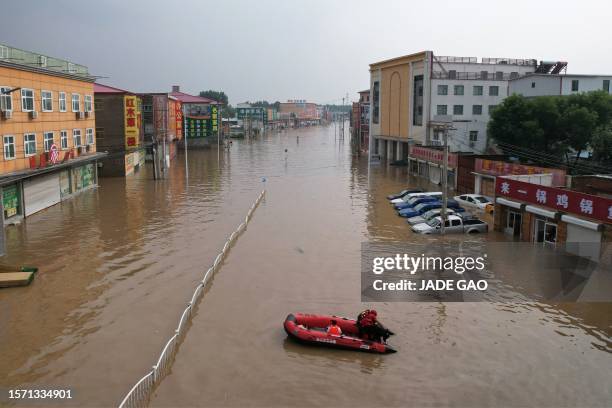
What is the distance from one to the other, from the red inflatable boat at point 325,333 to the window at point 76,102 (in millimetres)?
30253

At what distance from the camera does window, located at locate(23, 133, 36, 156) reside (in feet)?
103

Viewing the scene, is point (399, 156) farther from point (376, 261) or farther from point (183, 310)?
point (183, 310)

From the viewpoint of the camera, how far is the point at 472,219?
1160 inches

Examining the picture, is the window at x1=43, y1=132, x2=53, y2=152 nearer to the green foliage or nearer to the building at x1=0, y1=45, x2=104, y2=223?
the building at x1=0, y1=45, x2=104, y2=223

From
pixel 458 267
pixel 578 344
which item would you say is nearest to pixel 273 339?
pixel 578 344

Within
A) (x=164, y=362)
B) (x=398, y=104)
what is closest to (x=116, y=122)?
(x=398, y=104)

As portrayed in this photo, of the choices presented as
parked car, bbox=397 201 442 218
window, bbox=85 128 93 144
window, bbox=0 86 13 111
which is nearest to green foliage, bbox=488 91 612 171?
parked car, bbox=397 201 442 218

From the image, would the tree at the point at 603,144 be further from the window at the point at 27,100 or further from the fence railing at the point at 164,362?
the window at the point at 27,100

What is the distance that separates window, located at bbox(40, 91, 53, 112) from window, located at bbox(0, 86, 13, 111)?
438 cm

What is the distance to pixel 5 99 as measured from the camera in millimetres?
29016

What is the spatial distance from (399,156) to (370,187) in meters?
19.9

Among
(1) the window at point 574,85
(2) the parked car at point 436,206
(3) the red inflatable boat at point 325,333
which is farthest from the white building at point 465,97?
(3) the red inflatable boat at point 325,333

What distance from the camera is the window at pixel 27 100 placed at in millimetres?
31156

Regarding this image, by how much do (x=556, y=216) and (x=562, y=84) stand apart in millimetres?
36649
